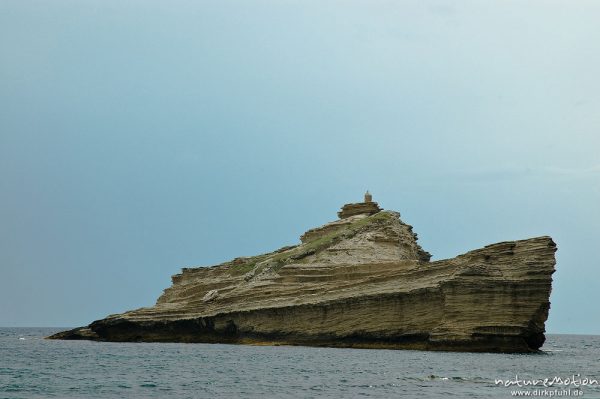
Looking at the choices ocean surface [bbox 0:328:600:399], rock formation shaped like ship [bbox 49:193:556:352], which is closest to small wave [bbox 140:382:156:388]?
ocean surface [bbox 0:328:600:399]

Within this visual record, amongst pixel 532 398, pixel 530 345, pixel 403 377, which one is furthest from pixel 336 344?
pixel 532 398

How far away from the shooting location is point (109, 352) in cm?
6362

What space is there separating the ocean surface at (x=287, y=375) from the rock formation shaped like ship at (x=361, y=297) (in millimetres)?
2785

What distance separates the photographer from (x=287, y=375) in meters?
42.2

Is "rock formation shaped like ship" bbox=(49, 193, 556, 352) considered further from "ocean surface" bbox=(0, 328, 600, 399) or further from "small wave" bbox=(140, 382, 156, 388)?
"small wave" bbox=(140, 382, 156, 388)

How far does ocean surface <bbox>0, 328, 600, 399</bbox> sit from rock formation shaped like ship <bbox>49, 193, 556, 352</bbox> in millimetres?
2785

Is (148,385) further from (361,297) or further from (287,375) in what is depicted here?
(361,297)

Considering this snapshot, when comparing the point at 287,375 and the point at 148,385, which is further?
the point at 287,375

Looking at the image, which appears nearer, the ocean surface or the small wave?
the ocean surface

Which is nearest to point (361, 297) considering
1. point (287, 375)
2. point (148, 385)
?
point (287, 375)

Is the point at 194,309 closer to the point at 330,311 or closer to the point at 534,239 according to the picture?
the point at 330,311

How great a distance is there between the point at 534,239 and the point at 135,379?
28428 millimetres

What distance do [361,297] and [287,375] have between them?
75.7 ft

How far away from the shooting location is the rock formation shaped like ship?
57.9 meters
